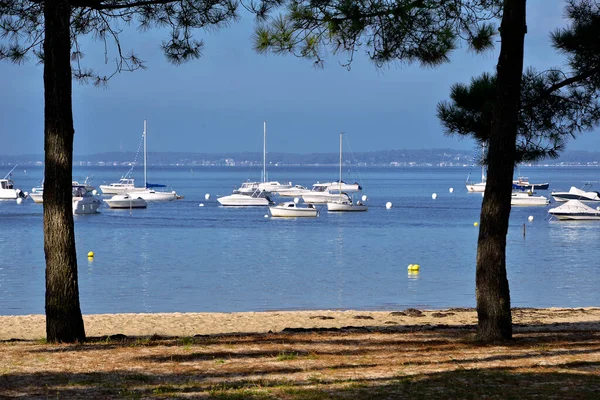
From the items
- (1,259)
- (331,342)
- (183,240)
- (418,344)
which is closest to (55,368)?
(331,342)

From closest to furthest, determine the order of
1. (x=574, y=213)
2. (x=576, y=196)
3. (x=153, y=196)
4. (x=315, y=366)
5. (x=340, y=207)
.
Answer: (x=315, y=366), (x=574, y=213), (x=340, y=207), (x=576, y=196), (x=153, y=196)

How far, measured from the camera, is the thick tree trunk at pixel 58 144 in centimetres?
932

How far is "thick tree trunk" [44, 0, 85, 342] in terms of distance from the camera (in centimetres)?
932

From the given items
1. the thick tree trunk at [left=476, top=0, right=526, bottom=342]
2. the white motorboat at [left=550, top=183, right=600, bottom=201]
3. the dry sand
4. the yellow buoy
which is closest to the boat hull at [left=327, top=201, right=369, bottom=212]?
the white motorboat at [left=550, top=183, right=600, bottom=201]

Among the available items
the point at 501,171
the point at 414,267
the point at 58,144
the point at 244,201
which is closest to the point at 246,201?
the point at 244,201

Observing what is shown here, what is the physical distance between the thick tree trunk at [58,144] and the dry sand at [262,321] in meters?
5.43

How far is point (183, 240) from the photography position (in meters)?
47.0

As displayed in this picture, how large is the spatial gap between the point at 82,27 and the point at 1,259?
27.2 meters

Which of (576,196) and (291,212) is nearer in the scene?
(291,212)

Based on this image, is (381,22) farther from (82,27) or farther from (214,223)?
(214,223)

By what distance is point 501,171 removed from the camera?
945 centimetres

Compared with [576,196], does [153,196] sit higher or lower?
lower

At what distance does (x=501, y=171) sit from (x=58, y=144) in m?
4.51

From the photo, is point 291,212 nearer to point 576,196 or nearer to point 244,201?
point 244,201
